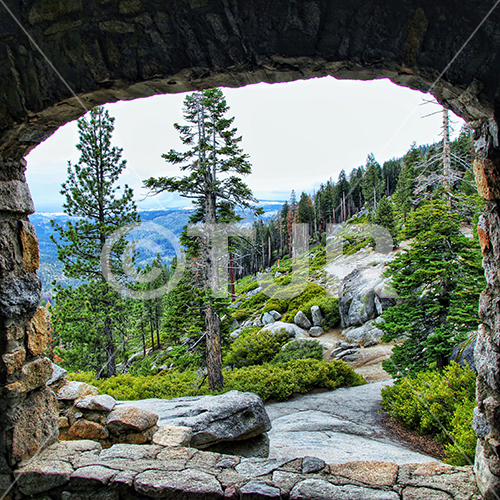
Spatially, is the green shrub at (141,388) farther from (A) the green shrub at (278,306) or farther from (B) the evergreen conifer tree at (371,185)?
(B) the evergreen conifer tree at (371,185)

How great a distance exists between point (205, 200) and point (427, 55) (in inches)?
395

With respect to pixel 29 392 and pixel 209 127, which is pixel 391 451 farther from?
pixel 209 127

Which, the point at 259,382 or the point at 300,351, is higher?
the point at 259,382

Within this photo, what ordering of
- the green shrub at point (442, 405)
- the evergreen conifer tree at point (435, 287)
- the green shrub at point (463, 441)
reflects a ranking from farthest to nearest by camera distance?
1. the evergreen conifer tree at point (435, 287)
2. the green shrub at point (442, 405)
3. the green shrub at point (463, 441)

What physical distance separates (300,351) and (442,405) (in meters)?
9.74

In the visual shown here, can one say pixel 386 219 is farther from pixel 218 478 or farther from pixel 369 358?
pixel 218 478

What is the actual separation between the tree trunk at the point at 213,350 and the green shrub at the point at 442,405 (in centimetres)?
535

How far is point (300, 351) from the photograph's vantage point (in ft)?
52.0

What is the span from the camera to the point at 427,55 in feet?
6.82

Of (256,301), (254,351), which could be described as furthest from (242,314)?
(254,351)

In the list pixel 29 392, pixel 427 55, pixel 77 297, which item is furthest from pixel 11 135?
pixel 77 297

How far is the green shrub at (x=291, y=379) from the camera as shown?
1090cm

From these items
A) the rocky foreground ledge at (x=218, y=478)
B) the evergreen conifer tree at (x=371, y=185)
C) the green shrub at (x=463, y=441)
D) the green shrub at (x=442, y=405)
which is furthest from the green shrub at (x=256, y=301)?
the evergreen conifer tree at (x=371, y=185)

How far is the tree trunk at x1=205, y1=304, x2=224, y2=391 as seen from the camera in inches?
430
